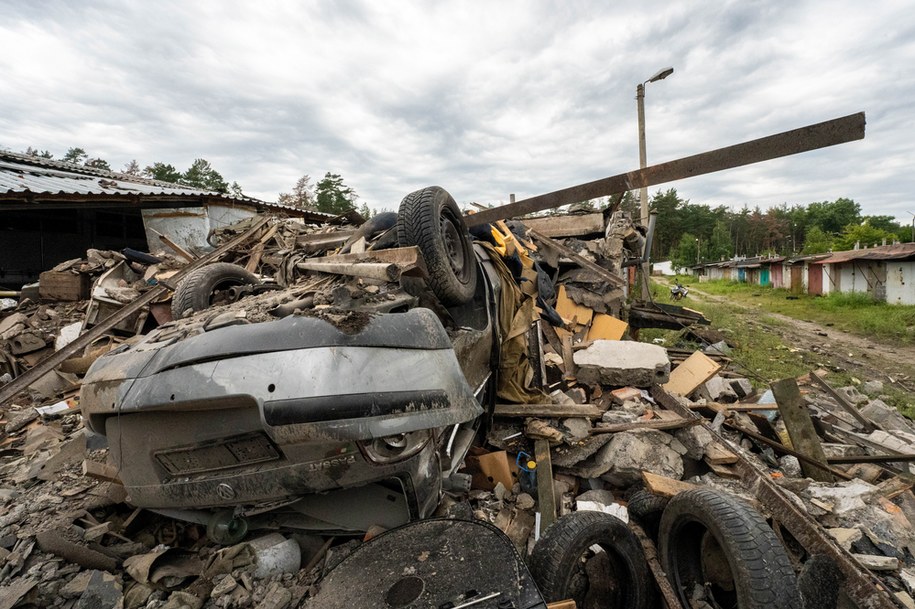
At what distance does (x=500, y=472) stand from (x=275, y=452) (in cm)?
171

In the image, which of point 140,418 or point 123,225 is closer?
point 140,418

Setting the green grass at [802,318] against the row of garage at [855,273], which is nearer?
the green grass at [802,318]

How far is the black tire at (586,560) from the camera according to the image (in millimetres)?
1729

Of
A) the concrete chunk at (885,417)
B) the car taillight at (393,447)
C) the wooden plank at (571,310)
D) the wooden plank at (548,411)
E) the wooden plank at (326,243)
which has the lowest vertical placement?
the concrete chunk at (885,417)

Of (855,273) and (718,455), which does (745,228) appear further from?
(718,455)

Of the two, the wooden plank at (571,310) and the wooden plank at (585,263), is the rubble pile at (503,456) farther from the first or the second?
the wooden plank at (585,263)

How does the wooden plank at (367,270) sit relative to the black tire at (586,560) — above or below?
above

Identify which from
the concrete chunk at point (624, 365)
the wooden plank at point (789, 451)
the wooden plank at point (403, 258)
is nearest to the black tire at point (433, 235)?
the wooden plank at point (403, 258)

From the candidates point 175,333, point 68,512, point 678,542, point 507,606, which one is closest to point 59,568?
point 68,512

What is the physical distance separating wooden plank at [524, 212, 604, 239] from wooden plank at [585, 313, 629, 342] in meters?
2.82

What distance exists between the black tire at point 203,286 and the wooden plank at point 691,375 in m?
4.14

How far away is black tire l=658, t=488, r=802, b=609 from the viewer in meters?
1.55

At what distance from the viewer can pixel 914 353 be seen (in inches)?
329

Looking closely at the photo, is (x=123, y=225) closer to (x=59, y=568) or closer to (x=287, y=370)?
(x=59, y=568)
